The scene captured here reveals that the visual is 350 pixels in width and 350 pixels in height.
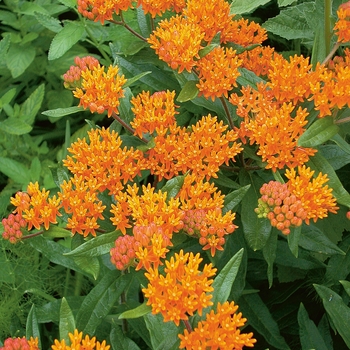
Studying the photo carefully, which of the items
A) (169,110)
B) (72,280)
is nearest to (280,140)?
(169,110)

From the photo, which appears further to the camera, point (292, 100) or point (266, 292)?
point (266, 292)

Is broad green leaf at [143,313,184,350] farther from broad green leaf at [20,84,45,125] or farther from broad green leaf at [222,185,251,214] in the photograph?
broad green leaf at [20,84,45,125]

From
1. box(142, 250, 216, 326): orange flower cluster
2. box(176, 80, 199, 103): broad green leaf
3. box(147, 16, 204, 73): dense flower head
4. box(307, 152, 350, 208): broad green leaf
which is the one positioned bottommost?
box(142, 250, 216, 326): orange flower cluster

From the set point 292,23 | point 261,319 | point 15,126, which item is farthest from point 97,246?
point 15,126

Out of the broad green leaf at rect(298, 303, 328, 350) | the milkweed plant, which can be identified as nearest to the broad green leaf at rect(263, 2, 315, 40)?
the milkweed plant

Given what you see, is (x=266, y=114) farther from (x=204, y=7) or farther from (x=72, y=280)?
(x=72, y=280)

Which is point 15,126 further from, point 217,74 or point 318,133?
point 318,133
